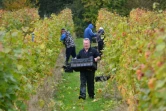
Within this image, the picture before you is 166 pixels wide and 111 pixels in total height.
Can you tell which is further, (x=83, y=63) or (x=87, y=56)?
(x=87, y=56)

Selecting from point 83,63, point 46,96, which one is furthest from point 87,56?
point 46,96

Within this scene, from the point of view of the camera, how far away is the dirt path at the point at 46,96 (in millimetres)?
9957

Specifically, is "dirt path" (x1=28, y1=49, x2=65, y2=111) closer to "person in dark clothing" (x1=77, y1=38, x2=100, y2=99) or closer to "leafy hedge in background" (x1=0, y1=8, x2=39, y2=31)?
"person in dark clothing" (x1=77, y1=38, x2=100, y2=99)

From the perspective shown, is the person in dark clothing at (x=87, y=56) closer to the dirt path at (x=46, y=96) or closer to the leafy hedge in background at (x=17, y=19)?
the dirt path at (x=46, y=96)

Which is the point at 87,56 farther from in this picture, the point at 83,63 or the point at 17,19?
the point at 17,19

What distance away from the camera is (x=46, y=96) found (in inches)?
470

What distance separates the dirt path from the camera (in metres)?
9.96

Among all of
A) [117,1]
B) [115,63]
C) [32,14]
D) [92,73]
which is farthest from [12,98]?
[117,1]

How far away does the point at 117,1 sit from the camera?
4419 centimetres

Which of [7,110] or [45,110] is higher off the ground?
[7,110]

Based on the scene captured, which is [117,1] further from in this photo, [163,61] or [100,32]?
[163,61]

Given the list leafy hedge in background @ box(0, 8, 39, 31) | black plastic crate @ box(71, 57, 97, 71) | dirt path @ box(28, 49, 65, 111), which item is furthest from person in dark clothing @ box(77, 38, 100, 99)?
leafy hedge in background @ box(0, 8, 39, 31)

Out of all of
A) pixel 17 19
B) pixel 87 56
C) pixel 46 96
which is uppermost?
pixel 17 19

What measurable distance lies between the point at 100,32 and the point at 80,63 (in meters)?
9.31
